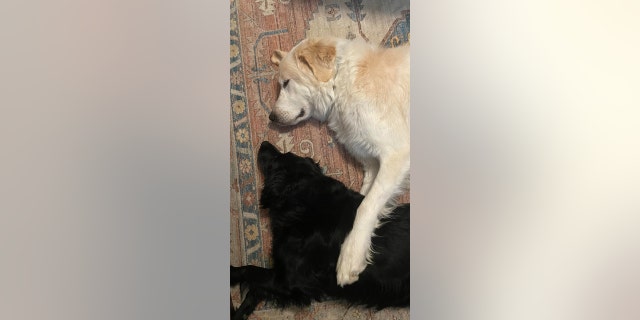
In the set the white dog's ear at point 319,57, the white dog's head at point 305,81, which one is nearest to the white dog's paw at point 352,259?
the white dog's head at point 305,81

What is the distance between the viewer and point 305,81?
1.60 metres

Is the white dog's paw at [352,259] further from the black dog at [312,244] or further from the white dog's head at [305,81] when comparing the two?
the white dog's head at [305,81]

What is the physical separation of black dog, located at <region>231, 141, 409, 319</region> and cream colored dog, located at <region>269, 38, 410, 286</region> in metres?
0.04

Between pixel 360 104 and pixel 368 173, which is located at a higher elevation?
pixel 360 104

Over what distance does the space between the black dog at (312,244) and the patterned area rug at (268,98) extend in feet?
0.10

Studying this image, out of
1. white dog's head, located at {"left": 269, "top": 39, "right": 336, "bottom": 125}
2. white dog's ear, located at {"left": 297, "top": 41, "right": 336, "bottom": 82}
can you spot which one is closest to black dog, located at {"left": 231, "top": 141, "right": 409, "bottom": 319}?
white dog's head, located at {"left": 269, "top": 39, "right": 336, "bottom": 125}

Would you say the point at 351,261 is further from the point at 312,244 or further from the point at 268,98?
the point at 268,98

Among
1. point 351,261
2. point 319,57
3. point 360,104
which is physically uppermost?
point 319,57

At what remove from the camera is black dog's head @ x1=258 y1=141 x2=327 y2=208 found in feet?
5.18

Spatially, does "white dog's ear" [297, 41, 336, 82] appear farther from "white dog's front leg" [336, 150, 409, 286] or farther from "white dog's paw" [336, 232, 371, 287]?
"white dog's paw" [336, 232, 371, 287]

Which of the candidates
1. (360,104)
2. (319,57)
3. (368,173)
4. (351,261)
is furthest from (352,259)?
(319,57)

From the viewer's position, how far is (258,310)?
157 cm

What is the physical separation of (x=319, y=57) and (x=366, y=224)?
56 centimetres
